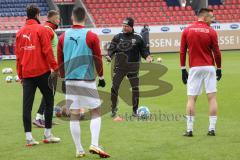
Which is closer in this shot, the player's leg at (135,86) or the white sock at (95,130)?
→ the white sock at (95,130)

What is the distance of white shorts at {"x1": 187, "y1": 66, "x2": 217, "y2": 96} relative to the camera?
1094 centimetres

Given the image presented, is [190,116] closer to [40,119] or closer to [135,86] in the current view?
[135,86]

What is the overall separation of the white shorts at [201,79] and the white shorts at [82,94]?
2350mm

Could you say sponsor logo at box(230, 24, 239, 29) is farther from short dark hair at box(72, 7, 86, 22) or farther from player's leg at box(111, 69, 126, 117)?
short dark hair at box(72, 7, 86, 22)

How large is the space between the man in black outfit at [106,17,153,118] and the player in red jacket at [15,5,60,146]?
3.37 m

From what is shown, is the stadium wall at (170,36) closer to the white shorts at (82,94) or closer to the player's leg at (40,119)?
the player's leg at (40,119)

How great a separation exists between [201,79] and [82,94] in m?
2.64

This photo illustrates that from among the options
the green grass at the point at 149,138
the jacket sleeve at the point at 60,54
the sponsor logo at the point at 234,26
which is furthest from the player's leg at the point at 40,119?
the sponsor logo at the point at 234,26

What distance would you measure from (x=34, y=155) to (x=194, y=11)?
131 ft

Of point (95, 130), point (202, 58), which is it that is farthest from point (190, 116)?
point (95, 130)

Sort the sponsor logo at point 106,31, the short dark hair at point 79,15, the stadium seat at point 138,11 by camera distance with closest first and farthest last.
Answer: the short dark hair at point 79,15 → the sponsor logo at point 106,31 → the stadium seat at point 138,11

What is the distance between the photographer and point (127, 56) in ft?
44.9

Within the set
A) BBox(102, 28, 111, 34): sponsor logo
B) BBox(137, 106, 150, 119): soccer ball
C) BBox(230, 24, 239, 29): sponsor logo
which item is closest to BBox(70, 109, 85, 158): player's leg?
BBox(137, 106, 150, 119): soccer ball

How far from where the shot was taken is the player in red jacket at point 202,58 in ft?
35.7
